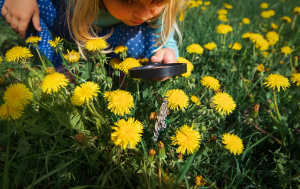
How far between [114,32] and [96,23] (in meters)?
0.19

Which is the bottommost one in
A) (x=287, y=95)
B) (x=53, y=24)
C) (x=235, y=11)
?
(x=287, y=95)

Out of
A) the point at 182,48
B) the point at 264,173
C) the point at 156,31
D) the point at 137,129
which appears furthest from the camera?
the point at 182,48

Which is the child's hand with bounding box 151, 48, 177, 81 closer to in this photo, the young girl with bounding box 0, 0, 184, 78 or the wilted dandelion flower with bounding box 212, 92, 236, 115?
the young girl with bounding box 0, 0, 184, 78

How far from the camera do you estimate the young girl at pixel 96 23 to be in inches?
44.6

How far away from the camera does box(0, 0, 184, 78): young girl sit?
1.13 meters

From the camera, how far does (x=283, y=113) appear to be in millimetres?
1269

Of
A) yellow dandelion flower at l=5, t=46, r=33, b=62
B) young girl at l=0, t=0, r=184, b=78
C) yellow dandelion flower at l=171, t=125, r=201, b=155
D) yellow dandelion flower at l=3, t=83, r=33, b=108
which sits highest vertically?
young girl at l=0, t=0, r=184, b=78

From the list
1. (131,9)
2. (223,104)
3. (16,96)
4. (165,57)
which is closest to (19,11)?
(16,96)

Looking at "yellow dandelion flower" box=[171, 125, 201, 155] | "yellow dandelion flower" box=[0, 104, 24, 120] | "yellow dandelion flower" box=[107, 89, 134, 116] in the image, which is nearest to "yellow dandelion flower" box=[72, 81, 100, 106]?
"yellow dandelion flower" box=[107, 89, 134, 116]

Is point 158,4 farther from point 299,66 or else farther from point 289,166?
point 299,66

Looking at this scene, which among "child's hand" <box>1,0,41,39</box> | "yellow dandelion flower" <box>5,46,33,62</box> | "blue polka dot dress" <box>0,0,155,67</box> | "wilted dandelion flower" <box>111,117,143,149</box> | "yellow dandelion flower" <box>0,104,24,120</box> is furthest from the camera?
"blue polka dot dress" <box>0,0,155,67</box>

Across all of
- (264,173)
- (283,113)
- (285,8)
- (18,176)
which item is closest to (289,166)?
(264,173)

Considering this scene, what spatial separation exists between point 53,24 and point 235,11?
3392 mm

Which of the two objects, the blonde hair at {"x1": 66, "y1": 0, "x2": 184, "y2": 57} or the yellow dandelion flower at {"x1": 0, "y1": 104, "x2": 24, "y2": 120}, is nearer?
the yellow dandelion flower at {"x1": 0, "y1": 104, "x2": 24, "y2": 120}
